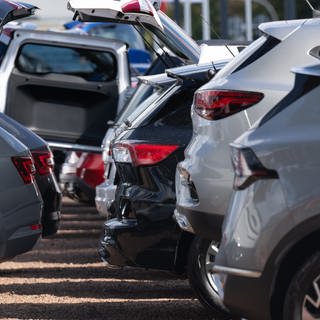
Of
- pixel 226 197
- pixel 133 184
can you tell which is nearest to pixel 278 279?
pixel 226 197

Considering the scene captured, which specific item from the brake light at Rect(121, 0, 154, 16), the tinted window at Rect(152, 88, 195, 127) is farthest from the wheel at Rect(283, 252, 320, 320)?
the brake light at Rect(121, 0, 154, 16)

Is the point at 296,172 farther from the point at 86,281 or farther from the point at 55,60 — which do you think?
the point at 55,60

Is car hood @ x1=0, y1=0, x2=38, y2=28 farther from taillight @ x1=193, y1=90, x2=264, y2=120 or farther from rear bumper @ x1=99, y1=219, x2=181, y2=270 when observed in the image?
taillight @ x1=193, y1=90, x2=264, y2=120

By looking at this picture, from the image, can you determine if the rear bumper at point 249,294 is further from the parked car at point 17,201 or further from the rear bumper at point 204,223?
the parked car at point 17,201

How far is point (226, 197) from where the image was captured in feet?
26.2

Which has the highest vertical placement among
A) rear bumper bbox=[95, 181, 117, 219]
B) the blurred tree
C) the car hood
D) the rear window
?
the rear window

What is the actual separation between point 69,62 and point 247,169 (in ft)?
36.5

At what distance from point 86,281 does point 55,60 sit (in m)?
7.38

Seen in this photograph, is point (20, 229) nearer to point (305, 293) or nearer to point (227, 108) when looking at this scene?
point (227, 108)

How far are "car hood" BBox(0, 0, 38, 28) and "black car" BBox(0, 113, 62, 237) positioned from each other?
808 mm

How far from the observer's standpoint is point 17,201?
978 centimetres

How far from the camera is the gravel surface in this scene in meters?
9.66

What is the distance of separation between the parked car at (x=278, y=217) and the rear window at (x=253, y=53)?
0.84 m

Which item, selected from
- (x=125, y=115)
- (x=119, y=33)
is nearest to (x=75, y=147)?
(x=125, y=115)
